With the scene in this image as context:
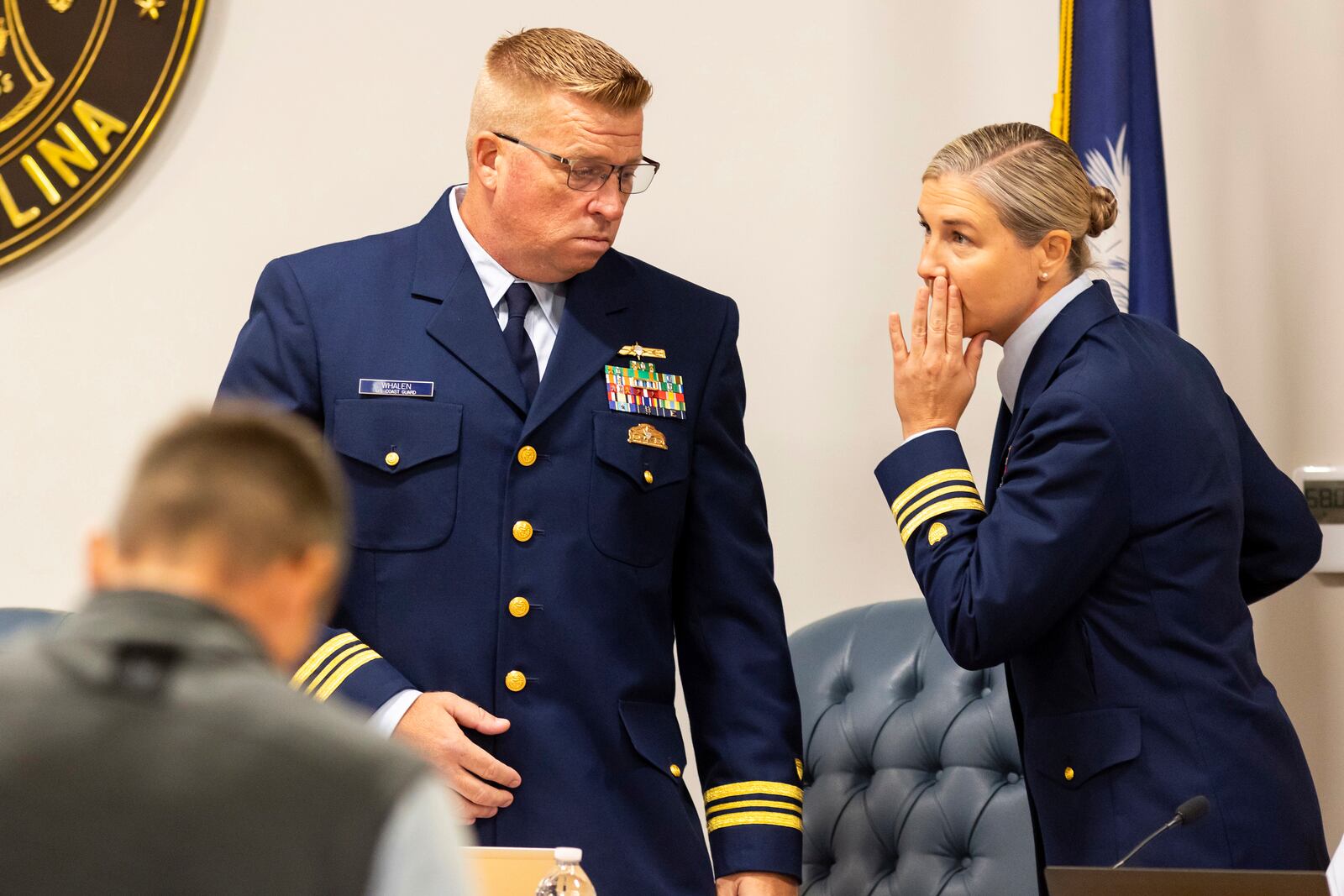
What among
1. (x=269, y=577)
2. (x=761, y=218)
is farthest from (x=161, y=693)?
(x=761, y=218)

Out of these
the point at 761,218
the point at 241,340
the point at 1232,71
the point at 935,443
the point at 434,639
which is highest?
the point at 1232,71

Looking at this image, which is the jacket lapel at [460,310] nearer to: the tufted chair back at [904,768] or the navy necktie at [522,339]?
the navy necktie at [522,339]

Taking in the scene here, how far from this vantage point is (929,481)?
2.27 m

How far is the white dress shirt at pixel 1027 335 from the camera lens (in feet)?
7.51

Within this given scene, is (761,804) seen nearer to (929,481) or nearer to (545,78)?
(929,481)

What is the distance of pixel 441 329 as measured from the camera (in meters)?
2.28

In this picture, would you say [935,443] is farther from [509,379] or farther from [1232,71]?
[1232,71]

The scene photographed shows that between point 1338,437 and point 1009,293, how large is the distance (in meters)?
1.14

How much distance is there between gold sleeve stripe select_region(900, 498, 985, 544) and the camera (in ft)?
7.32

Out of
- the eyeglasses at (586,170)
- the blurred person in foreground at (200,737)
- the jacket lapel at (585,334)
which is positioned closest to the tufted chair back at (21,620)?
the jacket lapel at (585,334)

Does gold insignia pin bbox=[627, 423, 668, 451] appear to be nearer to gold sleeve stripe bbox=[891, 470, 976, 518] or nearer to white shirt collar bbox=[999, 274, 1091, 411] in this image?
gold sleeve stripe bbox=[891, 470, 976, 518]

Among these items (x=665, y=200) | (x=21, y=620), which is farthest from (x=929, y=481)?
(x=21, y=620)

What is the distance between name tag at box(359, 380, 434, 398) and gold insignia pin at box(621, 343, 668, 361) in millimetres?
291

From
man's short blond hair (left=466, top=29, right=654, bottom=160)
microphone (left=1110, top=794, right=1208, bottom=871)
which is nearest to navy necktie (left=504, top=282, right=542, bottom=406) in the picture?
man's short blond hair (left=466, top=29, right=654, bottom=160)
